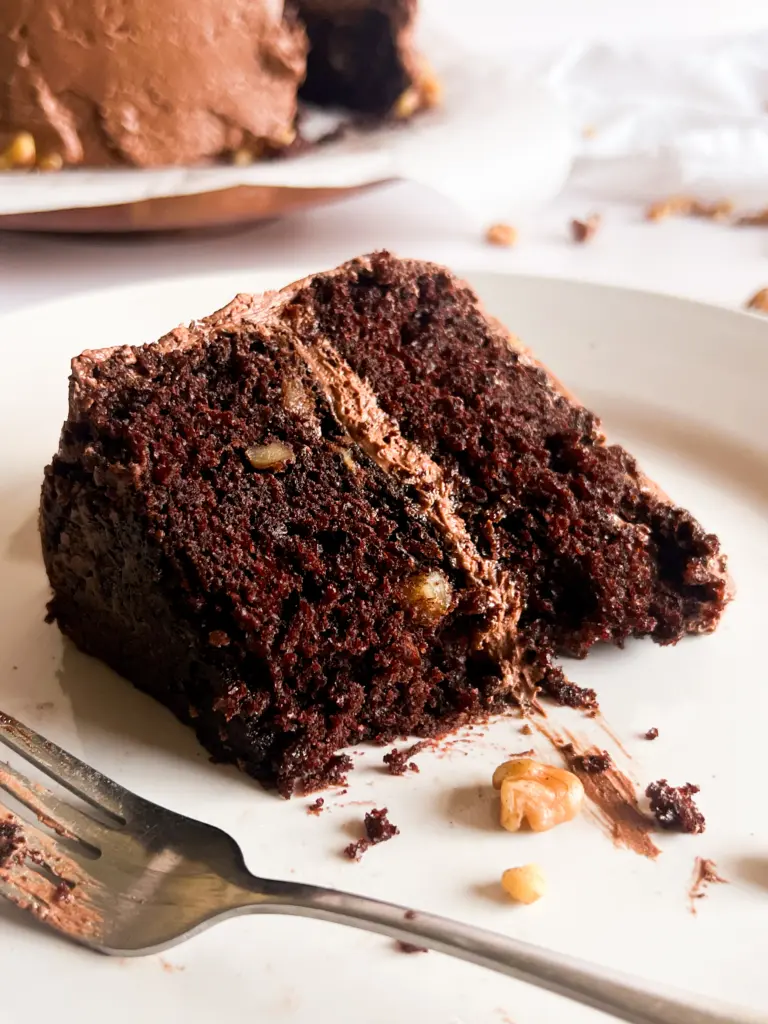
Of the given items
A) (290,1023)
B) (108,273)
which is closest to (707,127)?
(108,273)

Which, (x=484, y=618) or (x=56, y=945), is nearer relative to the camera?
(x=56, y=945)

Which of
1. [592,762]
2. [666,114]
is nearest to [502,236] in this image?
[666,114]

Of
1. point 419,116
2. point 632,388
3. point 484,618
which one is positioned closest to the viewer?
point 484,618

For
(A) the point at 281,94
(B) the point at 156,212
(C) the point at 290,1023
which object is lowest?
(C) the point at 290,1023

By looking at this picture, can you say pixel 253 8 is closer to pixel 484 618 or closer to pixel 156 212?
pixel 156 212

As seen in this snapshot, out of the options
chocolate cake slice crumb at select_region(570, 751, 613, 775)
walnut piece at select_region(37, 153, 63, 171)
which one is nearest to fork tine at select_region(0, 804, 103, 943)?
chocolate cake slice crumb at select_region(570, 751, 613, 775)

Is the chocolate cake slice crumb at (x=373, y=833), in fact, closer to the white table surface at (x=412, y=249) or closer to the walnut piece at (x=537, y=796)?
the walnut piece at (x=537, y=796)

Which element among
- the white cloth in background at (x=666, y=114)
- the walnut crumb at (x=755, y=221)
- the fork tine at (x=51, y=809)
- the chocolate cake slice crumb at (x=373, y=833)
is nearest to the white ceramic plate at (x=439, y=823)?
the chocolate cake slice crumb at (x=373, y=833)

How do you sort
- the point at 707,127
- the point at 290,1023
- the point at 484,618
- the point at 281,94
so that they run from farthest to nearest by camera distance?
1. the point at 707,127
2. the point at 281,94
3. the point at 484,618
4. the point at 290,1023
